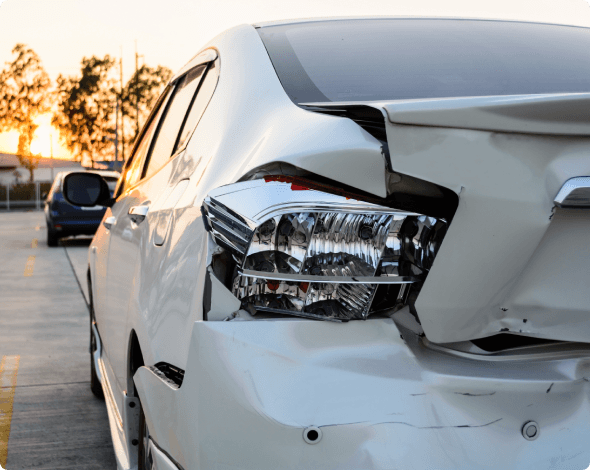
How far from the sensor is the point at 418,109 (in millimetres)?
1533

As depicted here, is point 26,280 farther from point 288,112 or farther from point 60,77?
point 60,77

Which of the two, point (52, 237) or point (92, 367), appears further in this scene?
point (52, 237)

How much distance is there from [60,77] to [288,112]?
50.1 m

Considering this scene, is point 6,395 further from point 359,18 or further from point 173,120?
point 359,18

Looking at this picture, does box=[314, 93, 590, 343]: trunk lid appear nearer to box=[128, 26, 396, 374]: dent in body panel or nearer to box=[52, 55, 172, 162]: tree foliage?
box=[128, 26, 396, 374]: dent in body panel

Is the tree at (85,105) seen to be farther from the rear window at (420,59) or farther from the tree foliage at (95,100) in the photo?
the rear window at (420,59)

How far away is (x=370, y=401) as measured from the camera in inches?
59.5

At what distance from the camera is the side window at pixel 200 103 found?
2.41 m

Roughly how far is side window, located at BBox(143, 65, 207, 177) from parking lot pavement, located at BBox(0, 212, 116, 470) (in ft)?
5.62

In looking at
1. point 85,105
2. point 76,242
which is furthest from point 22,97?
point 76,242

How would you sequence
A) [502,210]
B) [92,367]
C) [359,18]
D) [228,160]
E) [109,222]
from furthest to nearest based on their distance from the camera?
[92,367]
[109,222]
[359,18]
[228,160]
[502,210]

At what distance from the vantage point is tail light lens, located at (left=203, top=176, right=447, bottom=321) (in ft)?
5.29

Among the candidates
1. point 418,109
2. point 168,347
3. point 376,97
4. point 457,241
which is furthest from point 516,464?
point 376,97

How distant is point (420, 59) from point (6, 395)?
12.9 feet
